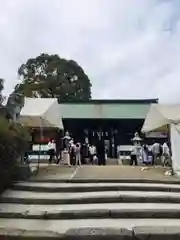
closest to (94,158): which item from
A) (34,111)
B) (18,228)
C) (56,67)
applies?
(34,111)

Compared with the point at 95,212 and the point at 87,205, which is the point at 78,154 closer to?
the point at 87,205

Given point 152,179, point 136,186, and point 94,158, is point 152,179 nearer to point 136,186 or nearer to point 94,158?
point 136,186

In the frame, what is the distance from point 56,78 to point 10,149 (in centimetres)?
4298

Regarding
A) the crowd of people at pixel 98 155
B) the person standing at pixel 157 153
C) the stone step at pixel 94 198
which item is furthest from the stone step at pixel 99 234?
the person standing at pixel 157 153

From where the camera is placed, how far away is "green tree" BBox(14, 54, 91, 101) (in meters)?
51.2

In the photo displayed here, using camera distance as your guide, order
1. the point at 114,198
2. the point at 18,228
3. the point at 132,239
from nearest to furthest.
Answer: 1. the point at 132,239
2. the point at 18,228
3. the point at 114,198

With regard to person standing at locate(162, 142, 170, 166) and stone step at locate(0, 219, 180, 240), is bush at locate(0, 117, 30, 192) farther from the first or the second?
person standing at locate(162, 142, 170, 166)

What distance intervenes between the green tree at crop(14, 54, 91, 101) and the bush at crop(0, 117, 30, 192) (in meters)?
36.8

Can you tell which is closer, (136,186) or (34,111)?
(136,186)

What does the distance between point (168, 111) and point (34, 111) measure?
5.12 meters

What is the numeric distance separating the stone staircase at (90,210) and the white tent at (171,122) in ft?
9.84

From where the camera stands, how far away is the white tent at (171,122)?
14.9m

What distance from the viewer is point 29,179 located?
12.8 meters

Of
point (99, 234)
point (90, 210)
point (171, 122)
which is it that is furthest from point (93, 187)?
point (171, 122)
